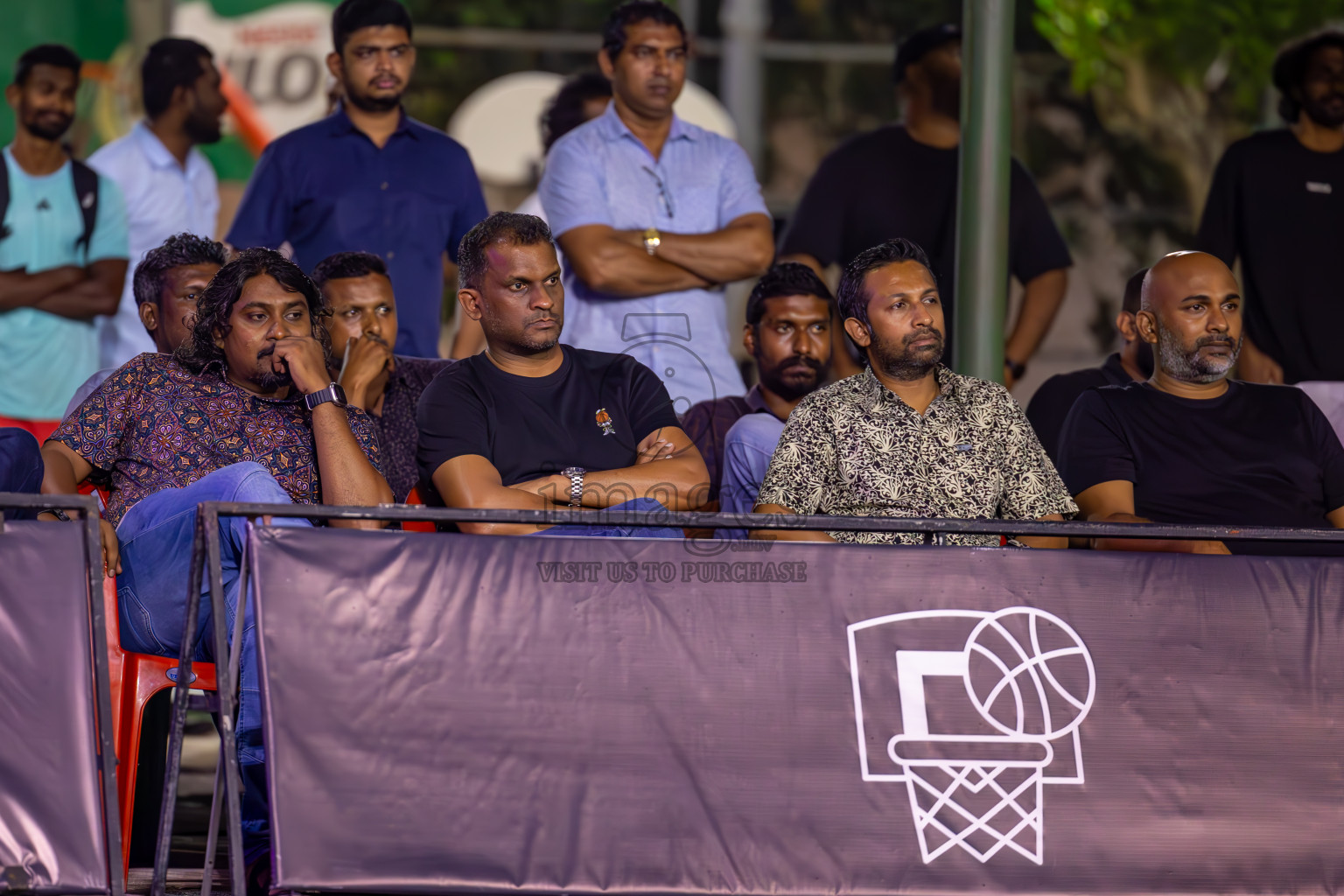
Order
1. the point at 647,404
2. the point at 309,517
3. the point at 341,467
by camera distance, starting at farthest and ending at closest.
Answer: the point at 647,404, the point at 341,467, the point at 309,517

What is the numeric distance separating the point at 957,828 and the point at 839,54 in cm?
1155

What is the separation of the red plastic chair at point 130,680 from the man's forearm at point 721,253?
2.54 meters

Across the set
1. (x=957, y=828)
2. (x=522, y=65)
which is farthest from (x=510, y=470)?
(x=522, y=65)

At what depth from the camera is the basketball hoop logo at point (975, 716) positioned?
4078 mm

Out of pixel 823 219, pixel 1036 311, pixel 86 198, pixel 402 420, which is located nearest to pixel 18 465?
pixel 402 420

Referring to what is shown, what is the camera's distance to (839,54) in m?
14.6

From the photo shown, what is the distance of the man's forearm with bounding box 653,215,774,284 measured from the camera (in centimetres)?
631

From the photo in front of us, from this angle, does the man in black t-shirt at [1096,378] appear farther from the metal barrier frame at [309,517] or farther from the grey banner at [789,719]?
the grey banner at [789,719]

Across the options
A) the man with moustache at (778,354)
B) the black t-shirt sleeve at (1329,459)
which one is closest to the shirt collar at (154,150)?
the man with moustache at (778,354)

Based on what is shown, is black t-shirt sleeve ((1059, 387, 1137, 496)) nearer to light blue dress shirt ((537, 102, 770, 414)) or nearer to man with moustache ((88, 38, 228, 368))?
light blue dress shirt ((537, 102, 770, 414))

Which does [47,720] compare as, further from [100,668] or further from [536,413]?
[536,413]

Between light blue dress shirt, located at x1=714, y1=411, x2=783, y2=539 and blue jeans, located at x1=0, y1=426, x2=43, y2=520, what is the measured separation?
86.4 inches

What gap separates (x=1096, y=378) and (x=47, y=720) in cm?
396

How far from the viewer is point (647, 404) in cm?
536
